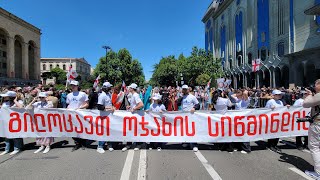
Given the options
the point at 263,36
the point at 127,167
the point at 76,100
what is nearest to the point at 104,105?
the point at 76,100

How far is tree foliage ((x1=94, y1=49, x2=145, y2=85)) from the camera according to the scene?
202 feet

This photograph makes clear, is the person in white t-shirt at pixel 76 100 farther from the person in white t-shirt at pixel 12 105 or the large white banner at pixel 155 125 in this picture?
the person in white t-shirt at pixel 12 105

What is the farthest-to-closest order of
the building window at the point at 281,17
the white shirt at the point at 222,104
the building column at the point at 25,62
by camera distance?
1. the building column at the point at 25,62
2. the building window at the point at 281,17
3. the white shirt at the point at 222,104

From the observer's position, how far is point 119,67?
63156 millimetres

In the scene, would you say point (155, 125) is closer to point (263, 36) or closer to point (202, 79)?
point (263, 36)

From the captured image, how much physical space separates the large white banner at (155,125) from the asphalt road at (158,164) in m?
0.41

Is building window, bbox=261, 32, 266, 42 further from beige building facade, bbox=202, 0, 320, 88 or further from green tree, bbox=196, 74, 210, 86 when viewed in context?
green tree, bbox=196, 74, 210, 86

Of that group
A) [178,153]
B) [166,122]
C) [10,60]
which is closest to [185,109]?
[166,122]

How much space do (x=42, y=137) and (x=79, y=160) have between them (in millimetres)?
1658

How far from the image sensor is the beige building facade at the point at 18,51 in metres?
55.2

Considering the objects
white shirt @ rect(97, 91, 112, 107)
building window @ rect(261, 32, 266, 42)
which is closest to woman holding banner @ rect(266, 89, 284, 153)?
white shirt @ rect(97, 91, 112, 107)

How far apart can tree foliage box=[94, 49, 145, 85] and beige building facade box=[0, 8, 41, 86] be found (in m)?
17.9

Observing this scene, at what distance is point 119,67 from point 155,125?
189 feet

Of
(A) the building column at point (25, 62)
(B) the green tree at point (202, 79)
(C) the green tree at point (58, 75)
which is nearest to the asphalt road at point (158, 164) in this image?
(B) the green tree at point (202, 79)
